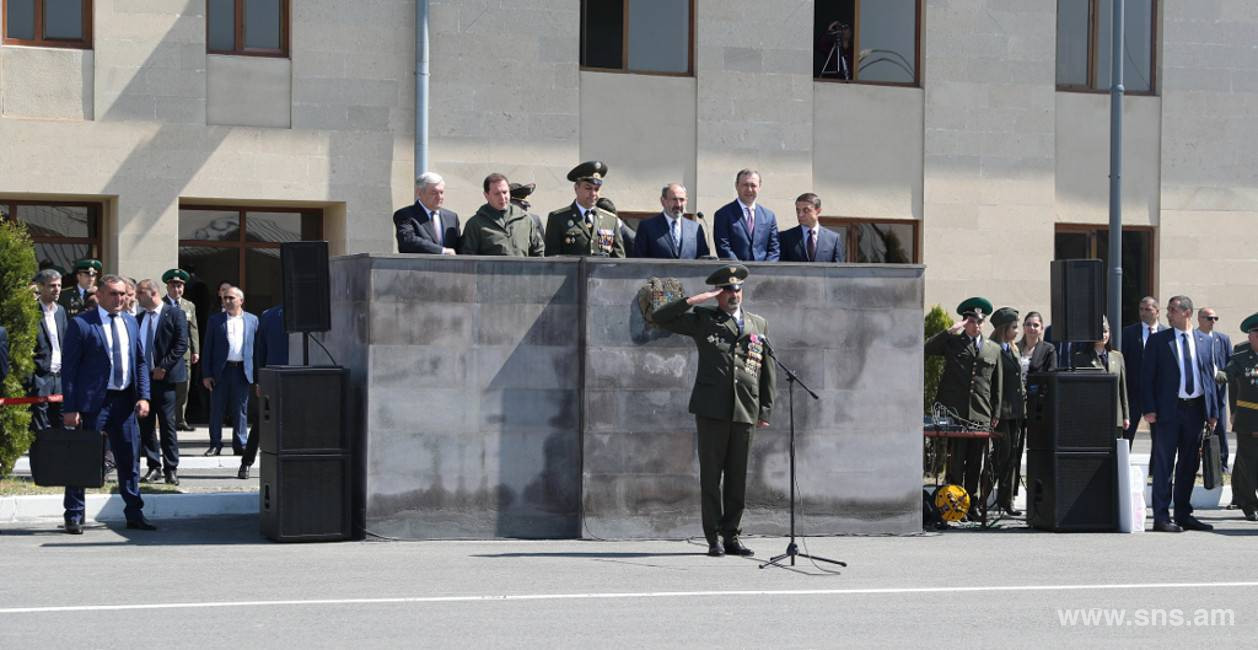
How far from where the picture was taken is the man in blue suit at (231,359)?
1830cm

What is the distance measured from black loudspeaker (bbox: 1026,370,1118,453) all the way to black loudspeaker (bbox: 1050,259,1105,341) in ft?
1.28

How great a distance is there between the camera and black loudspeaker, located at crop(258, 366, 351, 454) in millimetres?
13930

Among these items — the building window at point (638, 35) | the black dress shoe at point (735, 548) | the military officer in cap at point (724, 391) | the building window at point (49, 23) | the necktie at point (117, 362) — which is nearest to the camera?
the military officer in cap at point (724, 391)

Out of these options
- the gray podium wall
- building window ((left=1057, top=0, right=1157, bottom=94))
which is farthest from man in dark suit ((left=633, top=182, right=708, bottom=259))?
building window ((left=1057, top=0, right=1157, bottom=94))

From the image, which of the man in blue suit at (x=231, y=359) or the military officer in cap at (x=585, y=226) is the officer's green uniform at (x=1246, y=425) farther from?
the man in blue suit at (x=231, y=359)

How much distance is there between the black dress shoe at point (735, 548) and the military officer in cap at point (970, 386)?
3.23 meters

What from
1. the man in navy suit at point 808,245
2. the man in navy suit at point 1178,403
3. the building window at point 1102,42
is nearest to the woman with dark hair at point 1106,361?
the man in navy suit at point 1178,403

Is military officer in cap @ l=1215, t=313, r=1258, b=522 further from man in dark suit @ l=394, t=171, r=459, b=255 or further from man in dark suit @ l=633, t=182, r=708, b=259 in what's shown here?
man in dark suit @ l=394, t=171, r=459, b=255

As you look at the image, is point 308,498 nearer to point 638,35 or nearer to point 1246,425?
point 1246,425

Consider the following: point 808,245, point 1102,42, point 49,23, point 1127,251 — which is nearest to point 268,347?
point 808,245

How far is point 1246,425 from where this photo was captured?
16219 mm

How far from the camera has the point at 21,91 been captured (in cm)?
2094

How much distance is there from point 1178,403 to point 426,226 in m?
6.59

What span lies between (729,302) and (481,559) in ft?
8.26
